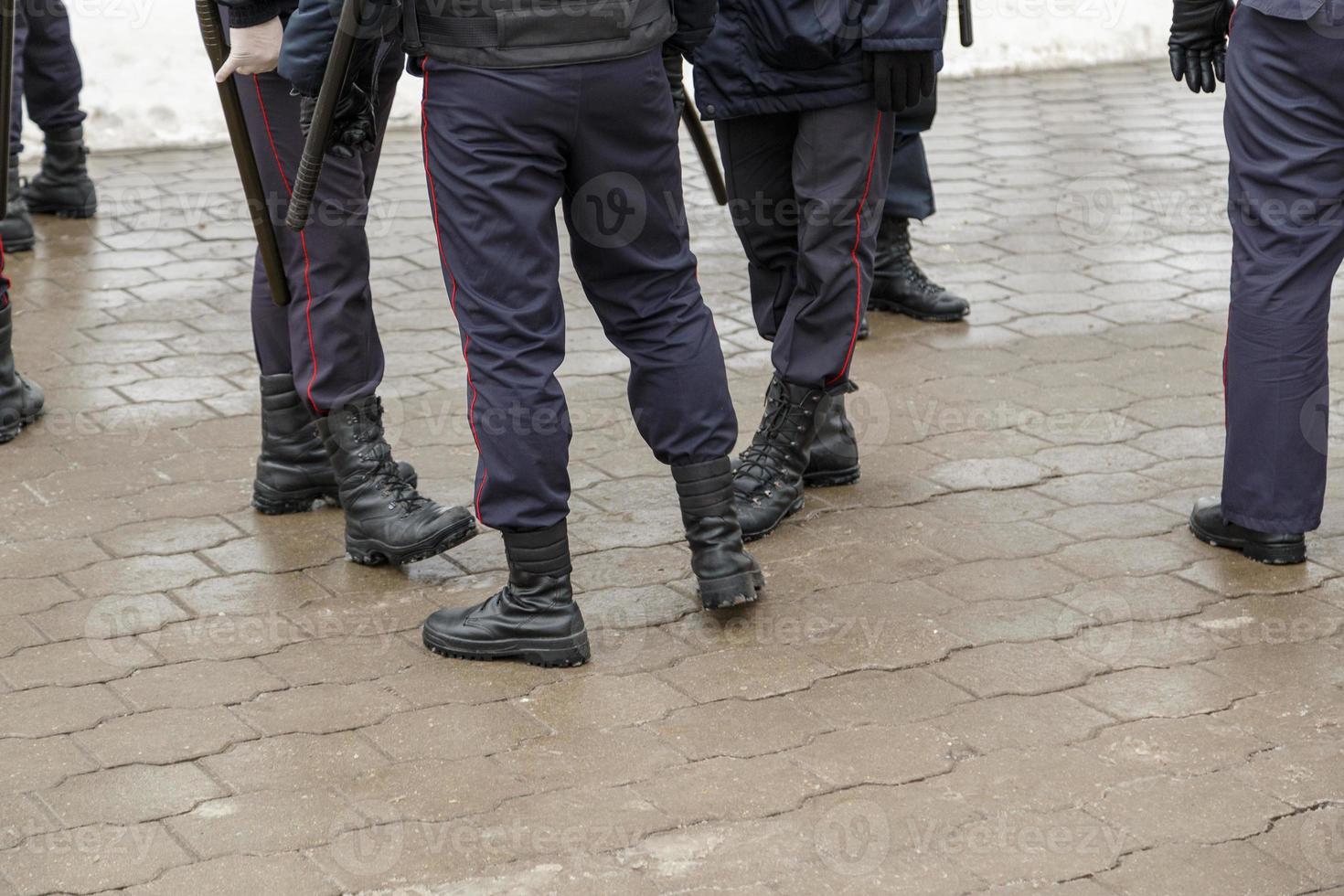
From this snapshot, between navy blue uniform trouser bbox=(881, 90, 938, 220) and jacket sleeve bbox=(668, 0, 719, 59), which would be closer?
jacket sleeve bbox=(668, 0, 719, 59)

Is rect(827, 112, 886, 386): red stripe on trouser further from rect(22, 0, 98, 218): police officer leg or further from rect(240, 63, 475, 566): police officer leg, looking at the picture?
rect(22, 0, 98, 218): police officer leg

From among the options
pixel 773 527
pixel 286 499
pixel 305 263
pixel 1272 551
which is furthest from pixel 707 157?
pixel 1272 551

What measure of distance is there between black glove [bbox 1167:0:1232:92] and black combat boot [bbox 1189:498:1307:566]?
2.98ft

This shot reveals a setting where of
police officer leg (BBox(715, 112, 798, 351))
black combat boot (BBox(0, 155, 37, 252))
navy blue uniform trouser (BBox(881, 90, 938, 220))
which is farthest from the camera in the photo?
black combat boot (BBox(0, 155, 37, 252))

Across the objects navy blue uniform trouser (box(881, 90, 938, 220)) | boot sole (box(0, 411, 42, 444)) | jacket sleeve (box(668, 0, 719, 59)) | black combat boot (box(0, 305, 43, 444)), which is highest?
jacket sleeve (box(668, 0, 719, 59))

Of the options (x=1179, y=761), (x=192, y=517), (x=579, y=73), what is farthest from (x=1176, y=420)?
(x=192, y=517)

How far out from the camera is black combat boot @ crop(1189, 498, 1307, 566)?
369 centimetres

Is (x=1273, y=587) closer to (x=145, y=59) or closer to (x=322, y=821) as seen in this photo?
(x=322, y=821)

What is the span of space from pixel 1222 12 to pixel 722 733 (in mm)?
1923

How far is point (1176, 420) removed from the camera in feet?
15.1

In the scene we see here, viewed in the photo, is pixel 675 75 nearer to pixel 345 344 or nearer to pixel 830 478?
pixel 345 344

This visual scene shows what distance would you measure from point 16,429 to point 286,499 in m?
0.96

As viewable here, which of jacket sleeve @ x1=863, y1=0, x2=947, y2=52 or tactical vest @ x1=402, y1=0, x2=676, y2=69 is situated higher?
tactical vest @ x1=402, y1=0, x2=676, y2=69

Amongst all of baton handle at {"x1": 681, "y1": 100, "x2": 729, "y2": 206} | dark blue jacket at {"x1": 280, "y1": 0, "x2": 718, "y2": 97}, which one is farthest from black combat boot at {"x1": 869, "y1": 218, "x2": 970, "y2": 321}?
dark blue jacket at {"x1": 280, "y1": 0, "x2": 718, "y2": 97}
